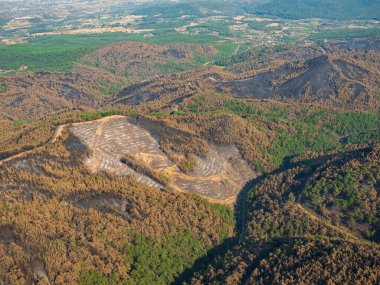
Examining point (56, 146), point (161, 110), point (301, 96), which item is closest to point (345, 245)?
point (56, 146)

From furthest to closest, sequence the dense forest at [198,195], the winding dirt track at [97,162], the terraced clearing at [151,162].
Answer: the terraced clearing at [151,162] < the winding dirt track at [97,162] < the dense forest at [198,195]

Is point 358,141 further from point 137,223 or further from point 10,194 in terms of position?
point 10,194

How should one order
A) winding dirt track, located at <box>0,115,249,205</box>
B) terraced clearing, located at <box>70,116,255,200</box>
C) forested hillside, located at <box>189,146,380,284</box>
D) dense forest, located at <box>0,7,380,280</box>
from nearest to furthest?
forested hillside, located at <box>189,146,380,284</box> → dense forest, located at <box>0,7,380,280</box> → winding dirt track, located at <box>0,115,249,205</box> → terraced clearing, located at <box>70,116,255,200</box>

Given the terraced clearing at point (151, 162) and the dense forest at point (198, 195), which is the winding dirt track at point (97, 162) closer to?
the terraced clearing at point (151, 162)

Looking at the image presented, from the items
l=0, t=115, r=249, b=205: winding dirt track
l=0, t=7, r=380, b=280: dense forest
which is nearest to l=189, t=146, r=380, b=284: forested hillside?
l=0, t=7, r=380, b=280: dense forest

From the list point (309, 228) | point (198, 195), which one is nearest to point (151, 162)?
point (198, 195)

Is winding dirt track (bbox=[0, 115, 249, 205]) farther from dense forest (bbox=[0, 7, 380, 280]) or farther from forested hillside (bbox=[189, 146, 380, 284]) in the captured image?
forested hillside (bbox=[189, 146, 380, 284])

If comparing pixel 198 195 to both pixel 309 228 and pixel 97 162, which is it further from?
pixel 309 228

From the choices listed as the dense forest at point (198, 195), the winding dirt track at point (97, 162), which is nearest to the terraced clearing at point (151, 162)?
the winding dirt track at point (97, 162)
